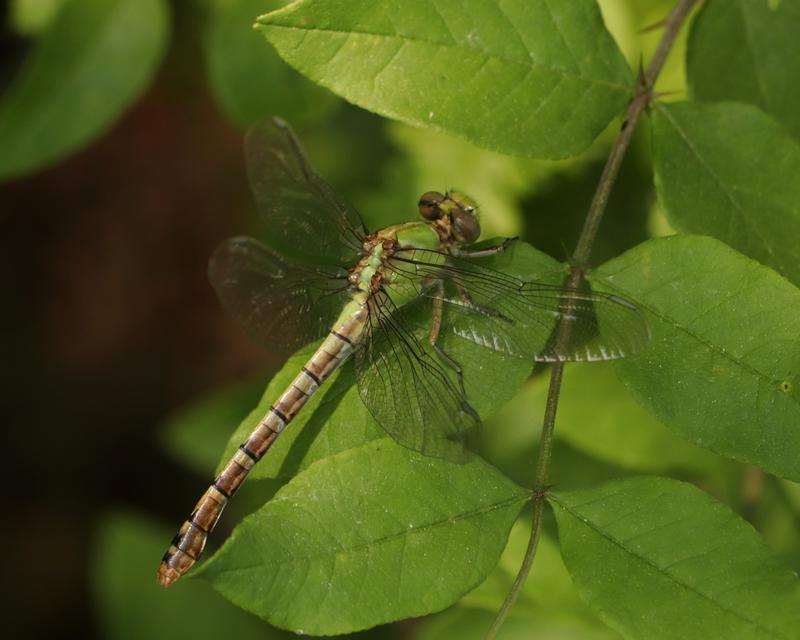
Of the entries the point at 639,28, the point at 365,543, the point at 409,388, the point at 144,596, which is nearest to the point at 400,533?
the point at 365,543

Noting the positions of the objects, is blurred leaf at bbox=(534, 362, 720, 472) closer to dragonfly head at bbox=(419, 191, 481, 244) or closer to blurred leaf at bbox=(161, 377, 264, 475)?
dragonfly head at bbox=(419, 191, 481, 244)

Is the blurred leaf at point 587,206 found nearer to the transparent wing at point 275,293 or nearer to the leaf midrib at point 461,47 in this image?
the transparent wing at point 275,293

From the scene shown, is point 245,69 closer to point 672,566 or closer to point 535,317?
point 535,317

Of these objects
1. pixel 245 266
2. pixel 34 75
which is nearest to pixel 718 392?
pixel 245 266

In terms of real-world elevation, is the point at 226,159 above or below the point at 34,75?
below

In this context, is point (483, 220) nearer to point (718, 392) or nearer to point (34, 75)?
point (34, 75)

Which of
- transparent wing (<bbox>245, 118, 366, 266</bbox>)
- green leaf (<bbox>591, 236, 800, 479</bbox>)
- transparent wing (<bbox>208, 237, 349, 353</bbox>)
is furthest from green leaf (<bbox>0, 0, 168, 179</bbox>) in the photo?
green leaf (<bbox>591, 236, 800, 479</bbox>)
